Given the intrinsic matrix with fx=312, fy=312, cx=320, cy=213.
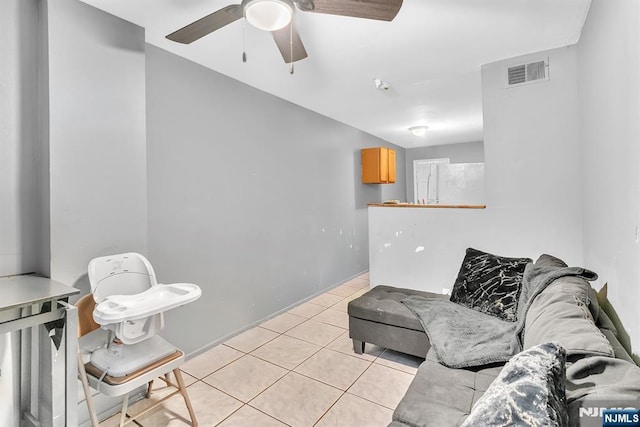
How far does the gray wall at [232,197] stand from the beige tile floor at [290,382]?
0.35 m

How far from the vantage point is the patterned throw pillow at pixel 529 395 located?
682mm

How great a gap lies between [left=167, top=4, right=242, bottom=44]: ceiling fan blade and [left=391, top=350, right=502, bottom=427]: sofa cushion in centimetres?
200

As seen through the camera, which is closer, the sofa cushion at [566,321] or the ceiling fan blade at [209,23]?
the sofa cushion at [566,321]

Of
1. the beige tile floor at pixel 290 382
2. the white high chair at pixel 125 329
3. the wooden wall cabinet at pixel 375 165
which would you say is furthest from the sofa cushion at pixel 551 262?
the wooden wall cabinet at pixel 375 165

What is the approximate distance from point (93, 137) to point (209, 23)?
38.9 inches

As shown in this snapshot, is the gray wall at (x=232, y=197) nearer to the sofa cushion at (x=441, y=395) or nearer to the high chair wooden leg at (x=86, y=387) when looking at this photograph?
the high chair wooden leg at (x=86, y=387)

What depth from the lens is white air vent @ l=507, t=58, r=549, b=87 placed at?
8.59 feet

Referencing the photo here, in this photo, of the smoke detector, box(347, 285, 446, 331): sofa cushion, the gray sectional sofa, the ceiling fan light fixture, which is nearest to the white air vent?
the smoke detector

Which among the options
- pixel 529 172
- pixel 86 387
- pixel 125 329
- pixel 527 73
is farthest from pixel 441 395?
pixel 527 73

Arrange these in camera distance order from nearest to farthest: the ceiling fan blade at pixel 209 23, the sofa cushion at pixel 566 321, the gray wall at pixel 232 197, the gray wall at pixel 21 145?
the sofa cushion at pixel 566 321 → the ceiling fan blade at pixel 209 23 → the gray wall at pixel 21 145 → the gray wall at pixel 232 197

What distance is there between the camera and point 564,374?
83cm

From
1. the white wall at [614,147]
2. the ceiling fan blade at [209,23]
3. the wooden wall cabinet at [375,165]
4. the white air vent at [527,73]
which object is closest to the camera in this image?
the white wall at [614,147]

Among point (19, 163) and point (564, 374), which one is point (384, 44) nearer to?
point (564, 374)

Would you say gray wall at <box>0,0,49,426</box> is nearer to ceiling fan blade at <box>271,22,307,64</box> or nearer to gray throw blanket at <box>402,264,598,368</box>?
ceiling fan blade at <box>271,22,307,64</box>
